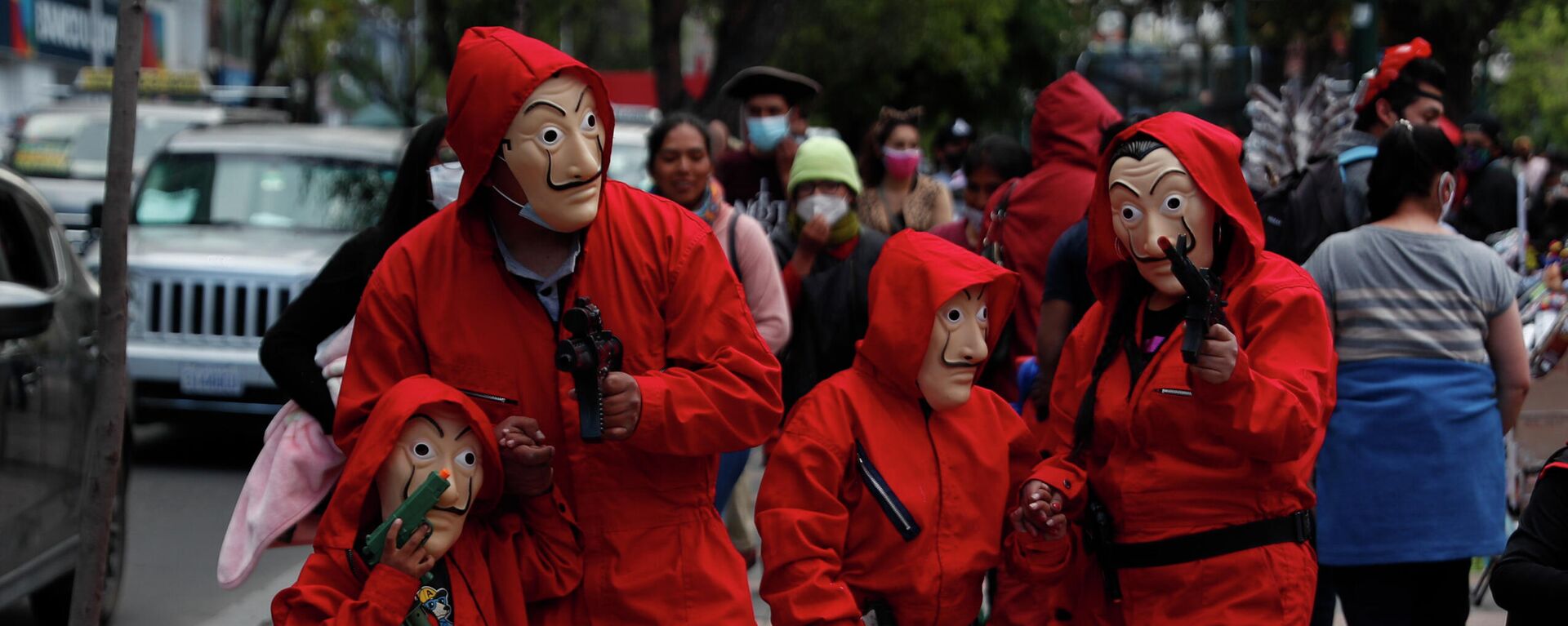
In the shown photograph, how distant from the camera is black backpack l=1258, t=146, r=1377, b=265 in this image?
5.58m

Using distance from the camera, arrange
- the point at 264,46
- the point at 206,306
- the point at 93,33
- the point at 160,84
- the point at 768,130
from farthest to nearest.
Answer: the point at 93,33 < the point at 264,46 < the point at 160,84 < the point at 206,306 < the point at 768,130

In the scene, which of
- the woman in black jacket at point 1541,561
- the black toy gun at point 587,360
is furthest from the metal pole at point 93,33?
the woman in black jacket at point 1541,561

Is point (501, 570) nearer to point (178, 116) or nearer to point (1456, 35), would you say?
point (178, 116)

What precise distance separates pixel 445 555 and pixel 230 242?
7.61 metres

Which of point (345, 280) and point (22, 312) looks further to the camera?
point (22, 312)

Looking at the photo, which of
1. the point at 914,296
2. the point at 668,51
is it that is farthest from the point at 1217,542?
the point at 668,51

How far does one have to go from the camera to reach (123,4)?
4.18 meters

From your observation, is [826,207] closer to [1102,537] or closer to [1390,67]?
[1390,67]

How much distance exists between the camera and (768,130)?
27.4ft

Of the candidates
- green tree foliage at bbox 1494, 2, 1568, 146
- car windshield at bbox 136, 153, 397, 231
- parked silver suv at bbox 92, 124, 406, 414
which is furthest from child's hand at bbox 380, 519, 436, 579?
green tree foliage at bbox 1494, 2, 1568, 146

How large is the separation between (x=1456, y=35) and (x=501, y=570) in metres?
28.4

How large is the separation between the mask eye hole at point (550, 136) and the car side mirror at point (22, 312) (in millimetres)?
2635

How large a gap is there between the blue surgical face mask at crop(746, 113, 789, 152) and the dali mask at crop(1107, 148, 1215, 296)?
471 cm

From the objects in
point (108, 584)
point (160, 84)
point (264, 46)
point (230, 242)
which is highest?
point (230, 242)
